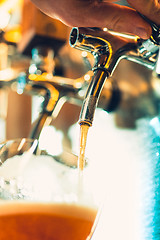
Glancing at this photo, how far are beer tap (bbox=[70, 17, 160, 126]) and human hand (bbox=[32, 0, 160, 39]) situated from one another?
2 centimetres

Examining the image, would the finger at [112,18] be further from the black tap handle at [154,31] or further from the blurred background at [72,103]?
the blurred background at [72,103]

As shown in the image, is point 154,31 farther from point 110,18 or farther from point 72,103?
point 72,103

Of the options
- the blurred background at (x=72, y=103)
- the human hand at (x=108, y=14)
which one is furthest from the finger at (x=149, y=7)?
the blurred background at (x=72, y=103)

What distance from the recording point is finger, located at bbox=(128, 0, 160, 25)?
0.41 metres

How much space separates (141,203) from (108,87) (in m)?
0.35

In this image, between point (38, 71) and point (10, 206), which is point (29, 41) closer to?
point (38, 71)

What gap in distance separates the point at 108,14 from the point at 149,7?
0.16 feet

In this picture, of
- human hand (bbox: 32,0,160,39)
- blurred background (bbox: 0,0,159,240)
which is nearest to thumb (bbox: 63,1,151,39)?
human hand (bbox: 32,0,160,39)

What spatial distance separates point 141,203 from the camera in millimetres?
533

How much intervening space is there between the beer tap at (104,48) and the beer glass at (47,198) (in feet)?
0.26

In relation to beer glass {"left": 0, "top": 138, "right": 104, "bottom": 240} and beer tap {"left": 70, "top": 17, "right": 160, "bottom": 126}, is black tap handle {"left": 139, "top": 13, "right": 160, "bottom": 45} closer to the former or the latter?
beer tap {"left": 70, "top": 17, "right": 160, "bottom": 126}

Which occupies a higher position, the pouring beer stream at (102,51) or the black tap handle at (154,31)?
the black tap handle at (154,31)

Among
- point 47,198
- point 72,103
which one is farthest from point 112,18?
point 72,103

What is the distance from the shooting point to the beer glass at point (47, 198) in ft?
1.31
